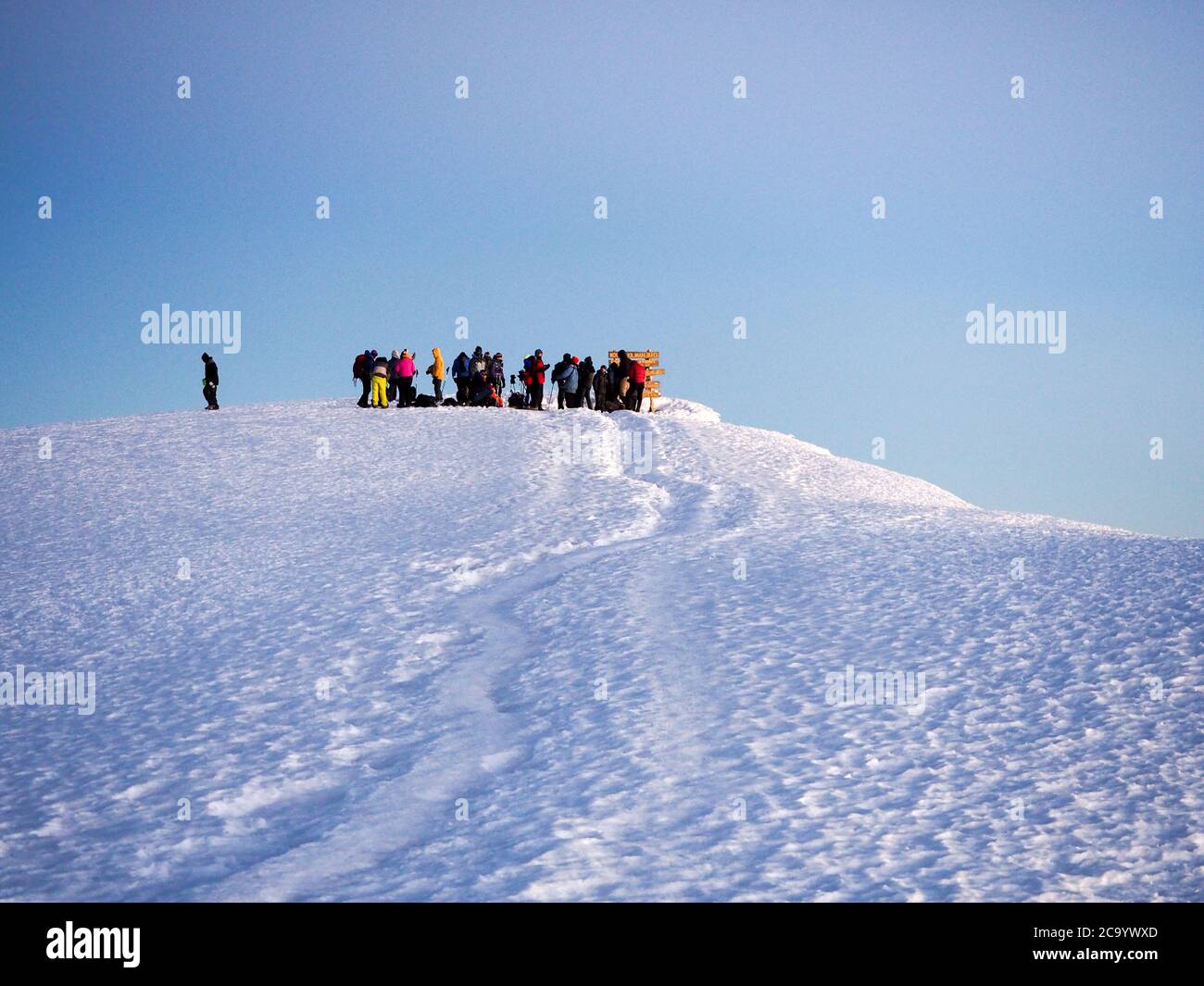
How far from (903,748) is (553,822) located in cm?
320

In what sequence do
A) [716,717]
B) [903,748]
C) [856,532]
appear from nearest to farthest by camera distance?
[903,748]
[716,717]
[856,532]

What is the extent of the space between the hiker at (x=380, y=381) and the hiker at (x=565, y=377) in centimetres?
576

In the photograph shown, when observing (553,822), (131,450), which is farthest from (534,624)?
(131,450)

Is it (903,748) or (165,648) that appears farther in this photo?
(165,648)

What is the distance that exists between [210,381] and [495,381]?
9572 mm

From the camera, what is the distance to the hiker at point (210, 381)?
30.0m

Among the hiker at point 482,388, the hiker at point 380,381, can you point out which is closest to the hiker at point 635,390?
the hiker at point 482,388

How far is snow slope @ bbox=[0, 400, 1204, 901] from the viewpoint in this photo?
6.67 metres
